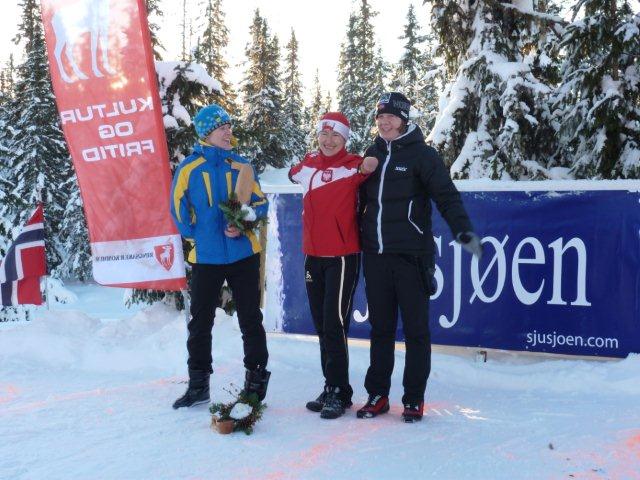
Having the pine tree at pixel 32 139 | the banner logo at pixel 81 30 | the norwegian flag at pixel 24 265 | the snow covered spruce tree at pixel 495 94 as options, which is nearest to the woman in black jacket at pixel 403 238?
the banner logo at pixel 81 30

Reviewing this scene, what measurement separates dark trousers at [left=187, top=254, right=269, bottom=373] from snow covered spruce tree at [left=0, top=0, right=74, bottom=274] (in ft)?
80.8

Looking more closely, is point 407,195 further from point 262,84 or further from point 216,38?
point 216,38

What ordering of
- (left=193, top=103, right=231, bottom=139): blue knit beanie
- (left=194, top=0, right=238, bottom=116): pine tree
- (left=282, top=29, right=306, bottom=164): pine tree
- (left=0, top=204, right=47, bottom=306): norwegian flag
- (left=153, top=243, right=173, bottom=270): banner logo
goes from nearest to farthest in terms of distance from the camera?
(left=193, top=103, right=231, bottom=139): blue knit beanie
(left=153, top=243, right=173, bottom=270): banner logo
(left=0, top=204, right=47, bottom=306): norwegian flag
(left=194, top=0, right=238, bottom=116): pine tree
(left=282, top=29, right=306, bottom=164): pine tree

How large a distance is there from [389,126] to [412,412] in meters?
1.81

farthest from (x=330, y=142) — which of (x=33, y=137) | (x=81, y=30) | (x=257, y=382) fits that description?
(x=33, y=137)

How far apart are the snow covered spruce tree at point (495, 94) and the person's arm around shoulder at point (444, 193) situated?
5706mm

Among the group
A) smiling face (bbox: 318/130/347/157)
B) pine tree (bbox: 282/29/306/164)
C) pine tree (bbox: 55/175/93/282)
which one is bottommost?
pine tree (bbox: 55/175/93/282)

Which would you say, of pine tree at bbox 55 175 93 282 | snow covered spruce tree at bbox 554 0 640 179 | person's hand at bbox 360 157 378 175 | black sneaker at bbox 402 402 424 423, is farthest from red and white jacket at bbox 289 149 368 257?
pine tree at bbox 55 175 93 282

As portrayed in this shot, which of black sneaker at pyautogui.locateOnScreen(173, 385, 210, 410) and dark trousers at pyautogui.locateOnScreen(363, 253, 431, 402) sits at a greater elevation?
dark trousers at pyautogui.locateOnScreen(363, 253, 431, 402)

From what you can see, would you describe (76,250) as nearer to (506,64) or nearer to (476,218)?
(506,64)

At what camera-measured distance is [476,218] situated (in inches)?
192

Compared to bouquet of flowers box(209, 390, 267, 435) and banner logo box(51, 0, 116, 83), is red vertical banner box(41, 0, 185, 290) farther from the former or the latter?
bouquet of flowers box(209, 390, 267, 435)

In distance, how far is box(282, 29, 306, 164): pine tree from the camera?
4512cm

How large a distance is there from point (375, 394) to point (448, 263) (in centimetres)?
162
